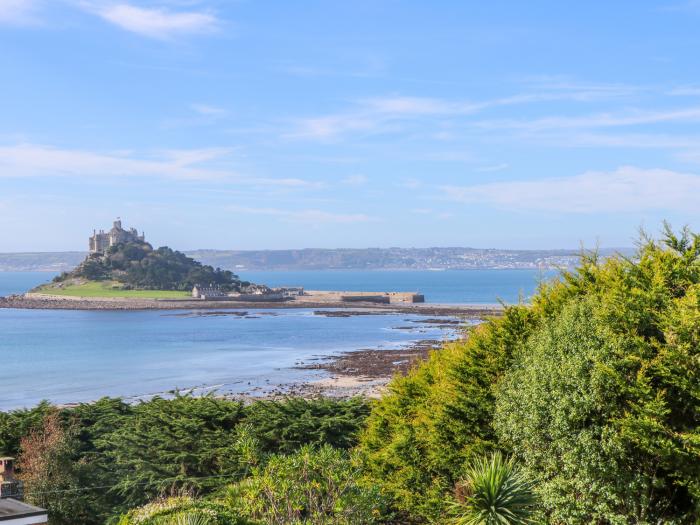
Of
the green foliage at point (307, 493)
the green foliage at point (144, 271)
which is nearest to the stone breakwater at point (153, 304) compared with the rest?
the green foliage at point (144, 271)

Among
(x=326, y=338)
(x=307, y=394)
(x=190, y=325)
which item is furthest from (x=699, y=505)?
(x=190, y=325)

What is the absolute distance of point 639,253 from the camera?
14227 millimetres

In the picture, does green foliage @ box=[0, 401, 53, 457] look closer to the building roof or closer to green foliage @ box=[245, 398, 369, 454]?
green foliage @ box=[245, 398, 369, 454]

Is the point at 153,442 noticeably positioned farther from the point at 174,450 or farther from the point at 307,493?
the point at 307,493

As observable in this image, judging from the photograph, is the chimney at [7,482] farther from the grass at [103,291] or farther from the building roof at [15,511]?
the grass at [103,291]

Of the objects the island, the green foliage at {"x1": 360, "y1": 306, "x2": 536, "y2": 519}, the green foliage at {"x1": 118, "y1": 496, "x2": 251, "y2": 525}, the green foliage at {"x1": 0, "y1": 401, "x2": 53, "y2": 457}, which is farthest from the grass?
the green foliage at {"x1": 118, "y1": 496, "x2": 251, "y2": 525}

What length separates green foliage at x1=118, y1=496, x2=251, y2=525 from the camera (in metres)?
10.4

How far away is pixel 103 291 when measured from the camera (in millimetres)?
157500

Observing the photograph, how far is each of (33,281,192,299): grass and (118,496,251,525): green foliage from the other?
14083cm

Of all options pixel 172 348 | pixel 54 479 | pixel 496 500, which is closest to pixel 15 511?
pixel 496 500

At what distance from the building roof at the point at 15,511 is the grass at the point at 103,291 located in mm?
140870

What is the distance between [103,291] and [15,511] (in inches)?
6055

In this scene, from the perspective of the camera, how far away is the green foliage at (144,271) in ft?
547

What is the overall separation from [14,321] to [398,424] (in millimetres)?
109262
